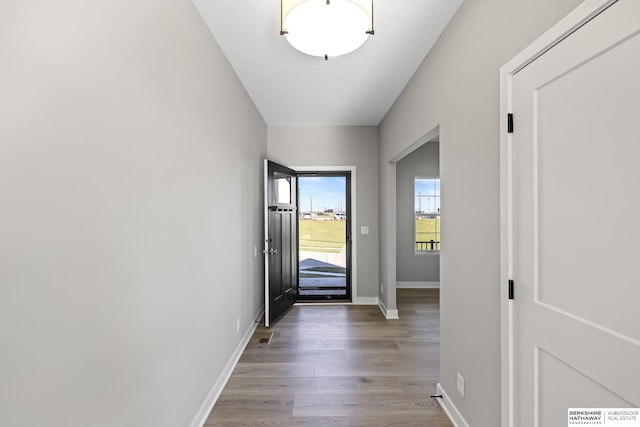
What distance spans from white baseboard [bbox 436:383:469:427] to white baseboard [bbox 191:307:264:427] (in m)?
1.65

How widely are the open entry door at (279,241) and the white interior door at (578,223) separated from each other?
2.61 meters

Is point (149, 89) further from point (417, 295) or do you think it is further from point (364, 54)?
point (417, 295)

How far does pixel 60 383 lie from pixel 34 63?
36.2 inches

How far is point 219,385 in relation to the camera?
2148 mm

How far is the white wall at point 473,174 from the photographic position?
4.51 ft

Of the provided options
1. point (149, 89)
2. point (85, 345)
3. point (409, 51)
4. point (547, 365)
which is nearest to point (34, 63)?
point (149, 89)

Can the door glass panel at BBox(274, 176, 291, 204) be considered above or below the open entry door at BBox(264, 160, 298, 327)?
above

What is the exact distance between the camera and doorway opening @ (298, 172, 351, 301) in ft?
14.8

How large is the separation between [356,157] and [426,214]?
1.98 meters

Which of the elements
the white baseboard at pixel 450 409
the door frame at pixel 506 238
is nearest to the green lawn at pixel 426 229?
the white baseboard at pixel 450 409

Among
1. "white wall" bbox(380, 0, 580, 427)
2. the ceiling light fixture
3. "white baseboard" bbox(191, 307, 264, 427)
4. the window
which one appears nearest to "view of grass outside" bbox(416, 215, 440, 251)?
the window

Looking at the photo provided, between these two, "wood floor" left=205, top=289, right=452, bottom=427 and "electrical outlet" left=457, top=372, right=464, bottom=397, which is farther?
"wood floor" left=205, top=289, right=452, bottom=427

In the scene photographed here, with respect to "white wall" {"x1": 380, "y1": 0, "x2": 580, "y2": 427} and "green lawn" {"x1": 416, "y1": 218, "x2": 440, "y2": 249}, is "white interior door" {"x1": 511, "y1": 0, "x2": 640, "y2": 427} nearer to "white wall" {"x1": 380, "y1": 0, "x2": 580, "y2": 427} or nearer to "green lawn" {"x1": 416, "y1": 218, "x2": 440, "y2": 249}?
"white wall" {"x1": 380, "y1": 0, "x2": 580, "y2": 427}

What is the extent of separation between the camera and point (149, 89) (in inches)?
50.2
